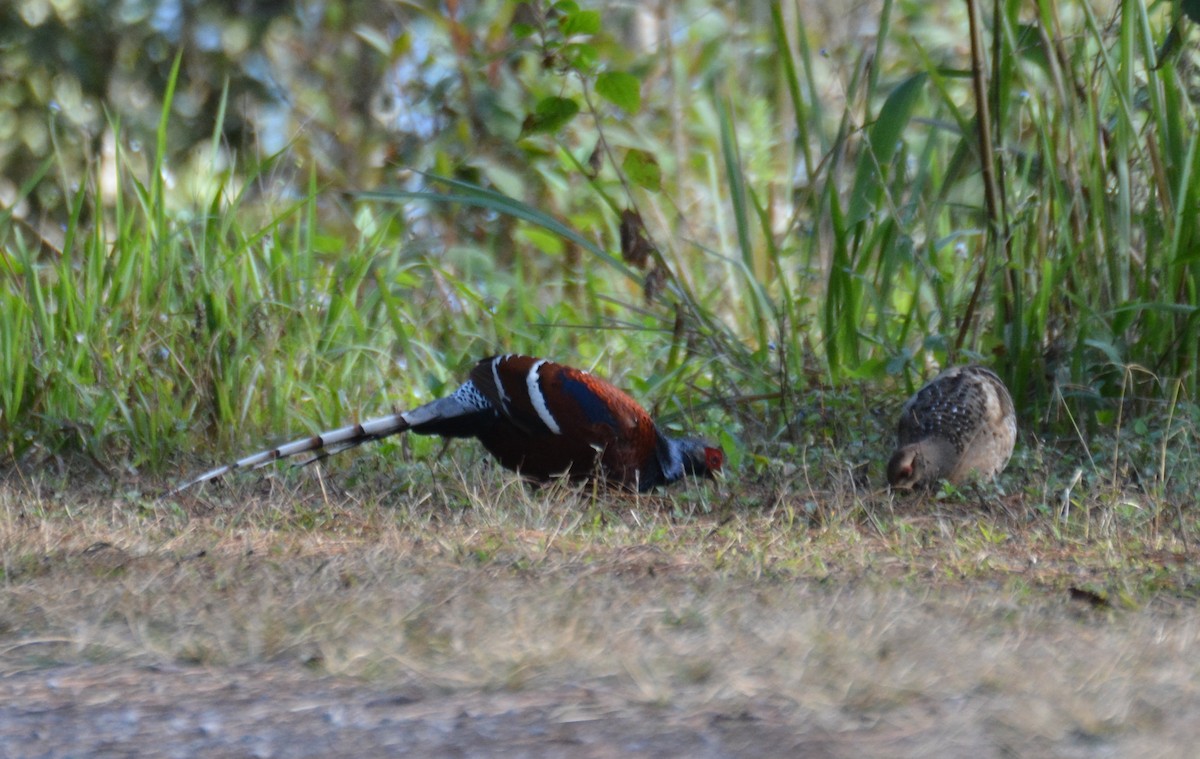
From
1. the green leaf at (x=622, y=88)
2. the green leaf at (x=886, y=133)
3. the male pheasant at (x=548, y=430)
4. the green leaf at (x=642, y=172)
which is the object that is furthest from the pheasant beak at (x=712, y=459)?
the green leaf at (x=622, y=88)

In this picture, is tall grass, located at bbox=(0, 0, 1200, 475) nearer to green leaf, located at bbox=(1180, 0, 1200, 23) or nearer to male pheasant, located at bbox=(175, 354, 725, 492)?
male pheasant, located at bbox=(175, 354, 725, 492)

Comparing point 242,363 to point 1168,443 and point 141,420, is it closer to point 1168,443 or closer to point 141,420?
point 141,420

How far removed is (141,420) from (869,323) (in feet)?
8.48

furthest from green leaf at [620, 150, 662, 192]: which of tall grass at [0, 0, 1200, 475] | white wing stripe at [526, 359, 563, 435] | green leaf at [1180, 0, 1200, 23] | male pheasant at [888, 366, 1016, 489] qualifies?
green leaf at [1180, 0, 1200, 23]

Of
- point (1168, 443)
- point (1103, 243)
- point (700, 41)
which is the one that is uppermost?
point (700, 41)

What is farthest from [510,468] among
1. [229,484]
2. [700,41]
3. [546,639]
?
[700,41]

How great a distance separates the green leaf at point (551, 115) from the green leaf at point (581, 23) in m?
0.22

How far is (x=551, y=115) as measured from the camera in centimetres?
487

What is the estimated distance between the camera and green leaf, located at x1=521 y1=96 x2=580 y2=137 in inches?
189

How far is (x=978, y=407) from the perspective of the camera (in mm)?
4199

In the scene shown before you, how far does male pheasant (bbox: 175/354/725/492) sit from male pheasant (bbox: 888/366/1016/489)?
58 cm

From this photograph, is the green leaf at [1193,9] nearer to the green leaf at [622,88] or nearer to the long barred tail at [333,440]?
the green leaf at [622,88]

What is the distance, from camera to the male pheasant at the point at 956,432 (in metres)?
4.08

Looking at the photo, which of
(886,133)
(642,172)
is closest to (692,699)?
(886,133)
